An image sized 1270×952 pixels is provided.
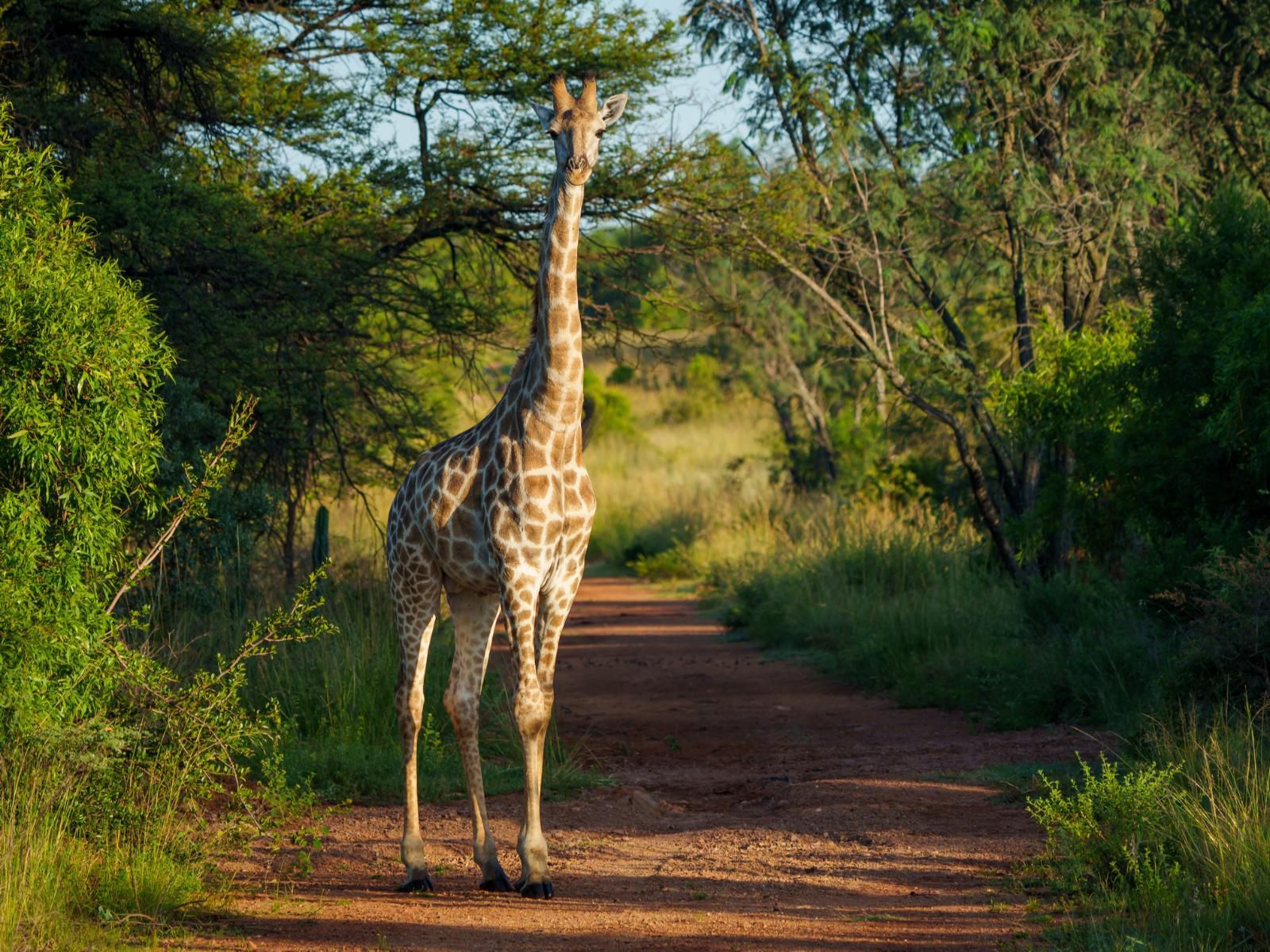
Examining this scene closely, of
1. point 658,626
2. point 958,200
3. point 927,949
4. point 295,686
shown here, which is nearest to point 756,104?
point 958,200

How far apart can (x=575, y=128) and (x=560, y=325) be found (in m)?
0.92

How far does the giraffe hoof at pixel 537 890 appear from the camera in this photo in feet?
20.0

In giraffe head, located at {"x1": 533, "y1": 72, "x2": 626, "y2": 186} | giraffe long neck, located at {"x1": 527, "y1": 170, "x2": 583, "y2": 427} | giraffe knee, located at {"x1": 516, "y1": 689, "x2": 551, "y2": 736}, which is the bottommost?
giraffe knee, located at {"x1": 516, "y1": 689, "x2": 551, "y2": 736}

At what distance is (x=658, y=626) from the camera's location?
56.1 ft

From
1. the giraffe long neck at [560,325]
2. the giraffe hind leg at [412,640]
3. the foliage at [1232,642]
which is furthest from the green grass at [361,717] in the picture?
the foliage at [1232,642]

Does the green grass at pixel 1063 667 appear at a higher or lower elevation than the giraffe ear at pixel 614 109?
lower

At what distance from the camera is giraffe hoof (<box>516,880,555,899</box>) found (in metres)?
6.11

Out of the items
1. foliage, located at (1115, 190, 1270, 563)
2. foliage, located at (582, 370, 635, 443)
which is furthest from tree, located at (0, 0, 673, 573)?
foliage, located at (582, 370, 635, 443)

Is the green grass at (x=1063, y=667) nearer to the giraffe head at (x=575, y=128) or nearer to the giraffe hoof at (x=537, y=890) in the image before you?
the giraffe hoof at (x=537, y=890)

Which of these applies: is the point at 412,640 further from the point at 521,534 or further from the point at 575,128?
the point at 575,128

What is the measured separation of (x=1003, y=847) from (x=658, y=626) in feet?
34.7

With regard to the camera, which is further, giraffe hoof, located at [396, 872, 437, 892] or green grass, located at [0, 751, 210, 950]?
giraffe hoof, located at [396, 872, 437, 892]

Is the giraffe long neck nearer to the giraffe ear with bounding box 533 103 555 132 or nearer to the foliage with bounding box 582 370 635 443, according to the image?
the giraffe ear with bounding box 533 103 555 132

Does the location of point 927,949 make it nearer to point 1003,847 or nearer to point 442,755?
point 1003,847
